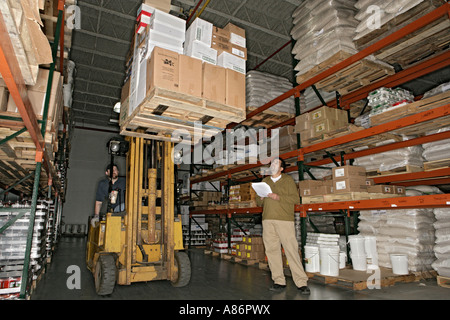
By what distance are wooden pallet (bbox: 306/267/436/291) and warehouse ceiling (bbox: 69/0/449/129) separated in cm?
488

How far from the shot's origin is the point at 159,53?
4.00 metres

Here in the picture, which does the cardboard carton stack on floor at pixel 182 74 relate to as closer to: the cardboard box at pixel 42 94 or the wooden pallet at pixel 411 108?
the cardboard box at pixel 42 94

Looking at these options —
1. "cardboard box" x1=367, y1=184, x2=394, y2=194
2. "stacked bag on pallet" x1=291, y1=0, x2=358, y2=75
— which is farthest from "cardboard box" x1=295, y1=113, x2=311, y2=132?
"cardboard box" x1=367, y1=184, x2=394, y2=194

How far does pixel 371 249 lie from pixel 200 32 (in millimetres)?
5026

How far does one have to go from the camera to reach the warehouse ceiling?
27.6 ft

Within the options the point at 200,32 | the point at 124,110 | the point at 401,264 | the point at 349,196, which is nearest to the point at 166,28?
the point at 200,32

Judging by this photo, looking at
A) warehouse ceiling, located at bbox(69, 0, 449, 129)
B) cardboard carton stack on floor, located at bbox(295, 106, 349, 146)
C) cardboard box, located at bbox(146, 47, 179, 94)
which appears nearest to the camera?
cardboard box, located at bbox(146, 47, 179, 94)

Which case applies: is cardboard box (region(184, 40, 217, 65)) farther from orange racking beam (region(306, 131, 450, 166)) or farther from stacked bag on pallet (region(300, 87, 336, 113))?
orange racking beam (region(306, 131, 450, 166))

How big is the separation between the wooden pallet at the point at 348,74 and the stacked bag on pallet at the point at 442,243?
2831 millimetres

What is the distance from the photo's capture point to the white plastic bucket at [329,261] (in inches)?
201

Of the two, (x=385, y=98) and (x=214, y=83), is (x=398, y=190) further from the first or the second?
(x=214, y=83)

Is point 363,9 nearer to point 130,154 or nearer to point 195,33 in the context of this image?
point 195,33

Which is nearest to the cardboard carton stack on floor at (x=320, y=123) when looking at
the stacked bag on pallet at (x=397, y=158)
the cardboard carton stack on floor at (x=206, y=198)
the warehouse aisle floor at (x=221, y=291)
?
the stacked bag on pallet at (x=397, y=158)
